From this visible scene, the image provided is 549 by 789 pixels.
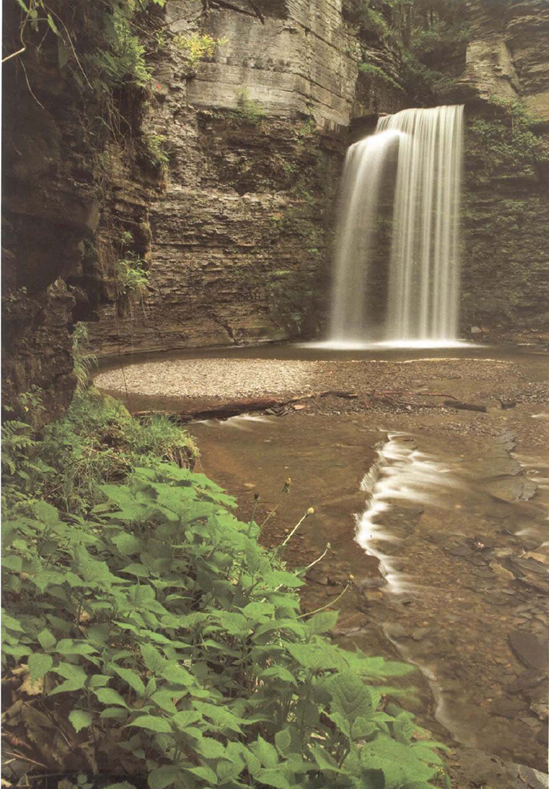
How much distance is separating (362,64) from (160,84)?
6.95 m

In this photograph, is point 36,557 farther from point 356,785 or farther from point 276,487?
point 276,487

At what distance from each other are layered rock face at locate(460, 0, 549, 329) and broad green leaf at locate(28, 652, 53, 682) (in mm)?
14244

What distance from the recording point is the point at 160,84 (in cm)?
1234

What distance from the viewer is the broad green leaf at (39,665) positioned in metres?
1.34

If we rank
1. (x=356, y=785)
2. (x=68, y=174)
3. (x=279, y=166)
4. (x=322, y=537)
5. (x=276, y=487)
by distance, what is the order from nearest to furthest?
(x=356, y=785) < (x=68, y=174) < (x=322, y=537) < (x=276, y=487) < (x=279, y=166)

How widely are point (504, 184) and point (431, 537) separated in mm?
14239

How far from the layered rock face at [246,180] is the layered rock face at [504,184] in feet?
12.1

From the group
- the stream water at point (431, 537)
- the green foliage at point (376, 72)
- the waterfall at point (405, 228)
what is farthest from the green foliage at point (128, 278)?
the green foliage at point (376, 72)

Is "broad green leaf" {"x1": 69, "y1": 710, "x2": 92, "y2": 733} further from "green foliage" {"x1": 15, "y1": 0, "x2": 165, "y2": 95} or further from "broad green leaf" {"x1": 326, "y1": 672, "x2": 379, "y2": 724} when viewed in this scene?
"green foliage" {"x1": 15, "y1": 0, "x2": 165, "y2": 95}

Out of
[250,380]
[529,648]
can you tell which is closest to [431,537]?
[529,648]

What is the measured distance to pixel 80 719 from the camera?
52.4 inches

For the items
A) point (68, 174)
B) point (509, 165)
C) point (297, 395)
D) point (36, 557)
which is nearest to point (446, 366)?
point (297, 395)

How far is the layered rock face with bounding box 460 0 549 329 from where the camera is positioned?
1422 cm

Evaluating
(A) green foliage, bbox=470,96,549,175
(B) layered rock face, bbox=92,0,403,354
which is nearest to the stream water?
(B) layered rock face, bbox=92,0,403,354
